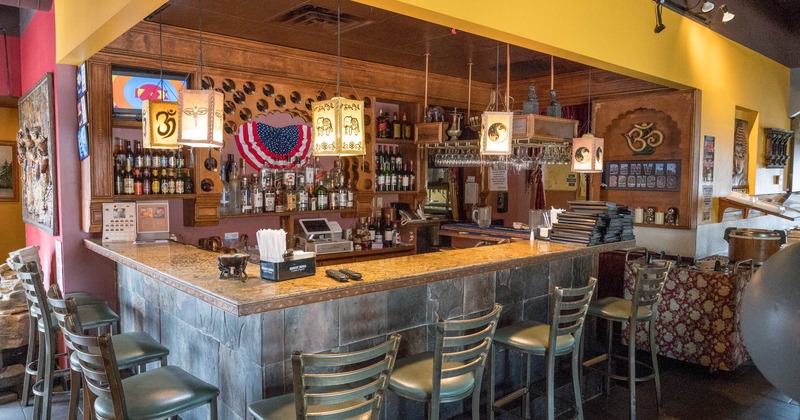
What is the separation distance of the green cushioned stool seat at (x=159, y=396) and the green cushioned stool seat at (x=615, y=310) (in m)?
2.56

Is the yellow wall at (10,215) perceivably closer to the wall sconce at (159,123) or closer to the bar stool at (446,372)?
the wall sconce at (159,123)

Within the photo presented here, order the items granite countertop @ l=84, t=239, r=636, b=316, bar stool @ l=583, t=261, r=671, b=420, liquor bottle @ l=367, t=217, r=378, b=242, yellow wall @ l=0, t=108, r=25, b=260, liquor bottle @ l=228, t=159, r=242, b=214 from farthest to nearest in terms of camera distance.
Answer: yellow wall @ l=0, t=108, r=25, b=260 → liquor bottle @ l=367, t=217, r=378, b=242 → liquor bottle @ l=228, t=159, r=242, b=214 → bar stool @ l=583, t=261, r=671, b=420 → granite countertop @ l=84, t=239, r=636, b=316

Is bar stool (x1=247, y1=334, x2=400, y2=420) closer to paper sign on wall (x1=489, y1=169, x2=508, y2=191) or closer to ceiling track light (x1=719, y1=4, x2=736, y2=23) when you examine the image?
ceiling track light (x1=719, y1=4, x2=736, y2=23)

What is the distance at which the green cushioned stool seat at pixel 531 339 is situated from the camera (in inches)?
117

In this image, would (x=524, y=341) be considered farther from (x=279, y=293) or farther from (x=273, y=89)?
(x=273, y=89)

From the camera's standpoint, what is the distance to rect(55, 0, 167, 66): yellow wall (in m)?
2.75

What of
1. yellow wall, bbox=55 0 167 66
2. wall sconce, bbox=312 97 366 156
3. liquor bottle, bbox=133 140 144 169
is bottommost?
liquor bottle, bbox=133 140 144 169

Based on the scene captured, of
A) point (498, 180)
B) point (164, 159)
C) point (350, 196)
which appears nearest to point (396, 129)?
point (350, 196)

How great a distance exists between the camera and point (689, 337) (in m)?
4.61

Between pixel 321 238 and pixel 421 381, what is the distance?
3.24 m

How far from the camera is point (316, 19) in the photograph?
4125 millimetres

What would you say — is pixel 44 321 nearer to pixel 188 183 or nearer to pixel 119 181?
pixel 119 181

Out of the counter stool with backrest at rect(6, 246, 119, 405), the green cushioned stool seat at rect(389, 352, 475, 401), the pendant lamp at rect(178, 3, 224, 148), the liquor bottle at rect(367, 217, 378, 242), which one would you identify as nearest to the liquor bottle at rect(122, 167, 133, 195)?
the counter stool with backrest at rect(6, 246, 119, 405)

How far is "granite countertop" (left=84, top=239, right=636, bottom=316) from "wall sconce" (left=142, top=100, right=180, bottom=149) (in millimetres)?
763
